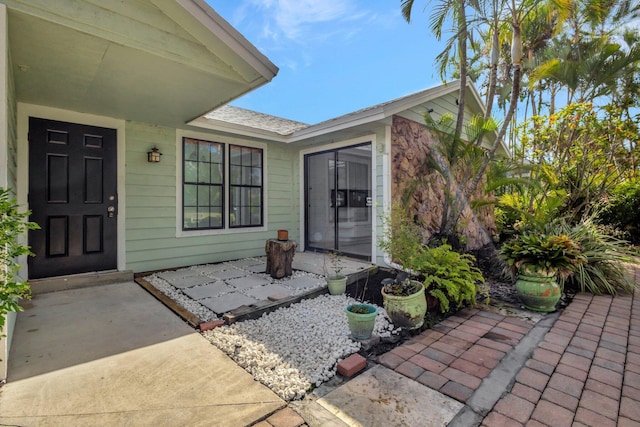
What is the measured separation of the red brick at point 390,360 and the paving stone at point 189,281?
112 inches

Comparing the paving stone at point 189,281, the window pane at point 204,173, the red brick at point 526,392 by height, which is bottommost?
the red brick at point 526,392

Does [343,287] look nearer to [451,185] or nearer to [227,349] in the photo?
[227,349]

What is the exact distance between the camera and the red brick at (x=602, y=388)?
187cm

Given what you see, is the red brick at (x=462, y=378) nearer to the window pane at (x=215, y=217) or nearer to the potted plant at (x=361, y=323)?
the potted plant at (x=361, y=323)

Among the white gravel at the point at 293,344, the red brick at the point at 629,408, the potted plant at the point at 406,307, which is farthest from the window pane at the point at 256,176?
the red brick at the point at 629,408

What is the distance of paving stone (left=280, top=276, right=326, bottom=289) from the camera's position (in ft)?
Answer: 13.2

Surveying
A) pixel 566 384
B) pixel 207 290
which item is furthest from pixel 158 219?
pixel 566 384

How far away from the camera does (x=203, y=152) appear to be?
5.29m

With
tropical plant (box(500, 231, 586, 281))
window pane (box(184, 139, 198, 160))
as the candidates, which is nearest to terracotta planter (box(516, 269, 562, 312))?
tropical plant (box(500, 231, 586, 281))

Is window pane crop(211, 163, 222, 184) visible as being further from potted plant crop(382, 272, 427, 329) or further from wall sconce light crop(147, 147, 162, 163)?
potted plant crop(382, 272, 427, 329)

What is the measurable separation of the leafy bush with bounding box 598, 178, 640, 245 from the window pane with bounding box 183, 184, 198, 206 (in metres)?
8.93

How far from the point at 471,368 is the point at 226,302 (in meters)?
2.52

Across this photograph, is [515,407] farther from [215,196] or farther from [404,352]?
[215,196]

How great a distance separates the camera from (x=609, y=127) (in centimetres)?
534
